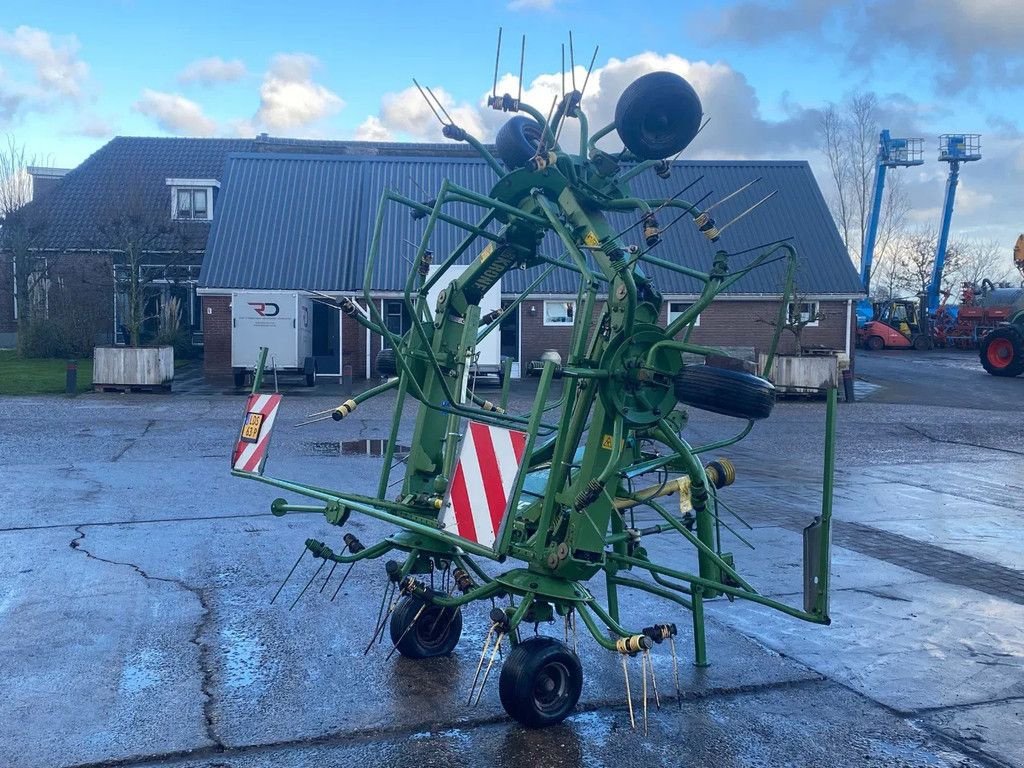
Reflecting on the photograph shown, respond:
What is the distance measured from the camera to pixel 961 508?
10.9 m

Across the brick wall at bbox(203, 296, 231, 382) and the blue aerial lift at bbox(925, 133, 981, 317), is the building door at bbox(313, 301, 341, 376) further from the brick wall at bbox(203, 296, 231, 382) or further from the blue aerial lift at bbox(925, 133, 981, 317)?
the blue aerial lift at bbox(925, 133, 981, 317)

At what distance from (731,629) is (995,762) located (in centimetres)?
208

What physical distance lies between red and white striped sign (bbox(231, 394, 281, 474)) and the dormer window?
1225 inches

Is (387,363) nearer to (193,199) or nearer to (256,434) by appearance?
(256,434)

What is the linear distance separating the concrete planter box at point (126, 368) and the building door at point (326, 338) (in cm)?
673

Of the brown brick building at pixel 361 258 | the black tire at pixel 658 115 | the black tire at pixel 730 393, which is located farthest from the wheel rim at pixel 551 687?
the brown brick building at pixel 361 258

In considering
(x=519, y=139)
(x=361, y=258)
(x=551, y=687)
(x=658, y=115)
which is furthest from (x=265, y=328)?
(x=551, y=687)

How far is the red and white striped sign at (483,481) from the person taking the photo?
469cm

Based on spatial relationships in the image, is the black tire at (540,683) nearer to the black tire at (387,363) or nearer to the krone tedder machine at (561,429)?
the krone tedder machine at (561,429)

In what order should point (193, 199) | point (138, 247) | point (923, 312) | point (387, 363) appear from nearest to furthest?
1. point (387, 363)
2. point (138, 247)
3. point (193, 199)
4. point (923, 312)

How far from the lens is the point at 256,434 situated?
5.84 m

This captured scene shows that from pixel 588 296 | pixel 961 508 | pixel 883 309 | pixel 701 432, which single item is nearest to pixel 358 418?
pixel 701 432

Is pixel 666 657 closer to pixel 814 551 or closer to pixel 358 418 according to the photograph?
pixel 814 551

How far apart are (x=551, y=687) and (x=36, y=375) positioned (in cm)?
2451
